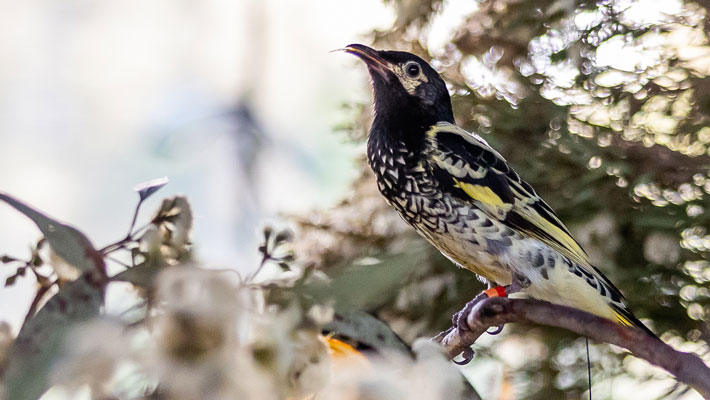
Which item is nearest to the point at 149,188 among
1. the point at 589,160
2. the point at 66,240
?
the point at 66,240

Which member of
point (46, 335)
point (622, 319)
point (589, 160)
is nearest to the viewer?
point (46, 335)

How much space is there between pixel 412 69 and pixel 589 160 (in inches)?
6.7

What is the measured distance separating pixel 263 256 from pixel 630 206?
1.46 feet

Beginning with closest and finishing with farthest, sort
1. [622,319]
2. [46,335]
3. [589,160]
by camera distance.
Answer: [46,335], [622,319], [589,160]

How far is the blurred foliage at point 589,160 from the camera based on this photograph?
0.55 metres

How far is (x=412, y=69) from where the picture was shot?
463 mm

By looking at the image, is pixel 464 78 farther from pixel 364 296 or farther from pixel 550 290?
pixel 364 296

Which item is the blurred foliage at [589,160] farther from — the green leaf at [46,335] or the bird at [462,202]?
the green leaf at [46,335]

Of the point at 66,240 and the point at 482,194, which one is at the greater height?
the point at 66,240

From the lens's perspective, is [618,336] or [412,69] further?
[412,69]

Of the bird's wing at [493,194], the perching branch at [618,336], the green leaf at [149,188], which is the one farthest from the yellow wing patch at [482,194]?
the green leaf at [149,188]

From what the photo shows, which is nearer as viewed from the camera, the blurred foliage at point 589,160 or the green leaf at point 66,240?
the green leaf at point 66,240

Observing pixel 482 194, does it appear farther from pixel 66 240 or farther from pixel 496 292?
pixel 66 240

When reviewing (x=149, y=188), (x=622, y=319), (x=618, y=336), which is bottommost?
(x=622, y=319)
